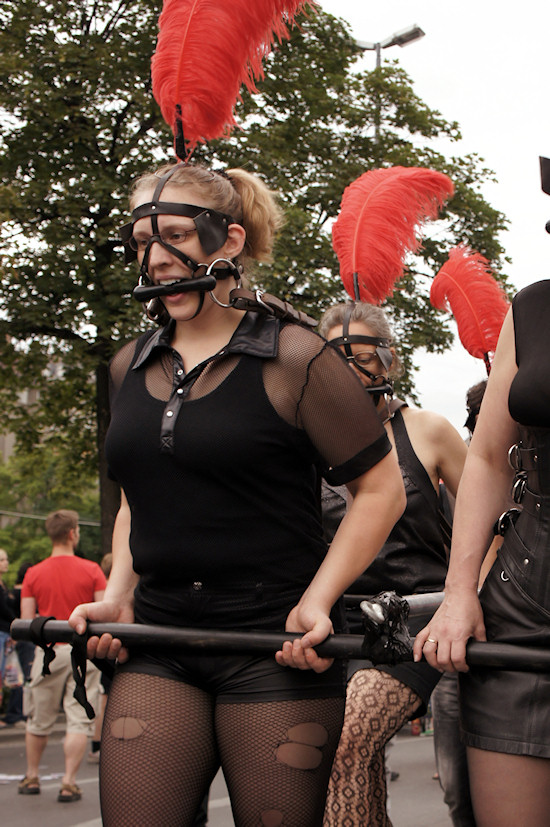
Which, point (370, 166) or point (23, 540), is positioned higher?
point (370, 166)

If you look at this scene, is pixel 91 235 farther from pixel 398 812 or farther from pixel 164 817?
pixel 164 817

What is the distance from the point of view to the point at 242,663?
8.18ft

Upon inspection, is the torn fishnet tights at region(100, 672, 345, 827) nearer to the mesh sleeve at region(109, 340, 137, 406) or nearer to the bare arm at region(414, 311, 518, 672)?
the bare arm at region(414, 311, 518, 672)

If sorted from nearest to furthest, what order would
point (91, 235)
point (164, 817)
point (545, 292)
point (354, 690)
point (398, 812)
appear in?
point (164, 817) → point (545, 292) → point (354, 690) → point (398, 812) → point (91, 235)

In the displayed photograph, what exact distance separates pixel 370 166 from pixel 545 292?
16.9 m

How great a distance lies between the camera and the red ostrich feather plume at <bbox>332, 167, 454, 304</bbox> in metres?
4.95

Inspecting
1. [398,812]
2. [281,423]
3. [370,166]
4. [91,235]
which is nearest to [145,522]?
[281,423]

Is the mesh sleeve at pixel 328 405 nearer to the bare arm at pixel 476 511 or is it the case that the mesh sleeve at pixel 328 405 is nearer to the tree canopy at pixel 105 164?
the bare arm at pixel 476 511

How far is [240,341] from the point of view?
2.67m

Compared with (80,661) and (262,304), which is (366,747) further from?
(262,304)

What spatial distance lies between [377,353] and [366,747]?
1.61 meters

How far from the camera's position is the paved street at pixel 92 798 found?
22.9 ft

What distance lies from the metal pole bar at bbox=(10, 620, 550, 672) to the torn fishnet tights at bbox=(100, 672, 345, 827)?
0.44ft

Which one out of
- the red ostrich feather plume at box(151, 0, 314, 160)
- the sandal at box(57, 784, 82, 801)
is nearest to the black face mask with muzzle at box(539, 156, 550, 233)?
the red ostrich feather plume at box(151, 0, 314, 160)
